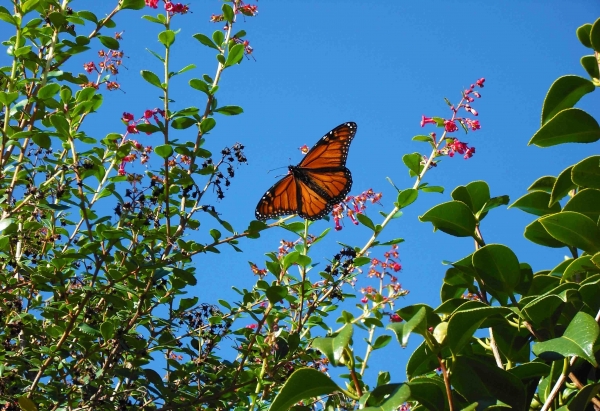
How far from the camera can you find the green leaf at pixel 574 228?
1188 mm

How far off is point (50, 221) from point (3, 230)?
2.56 ft

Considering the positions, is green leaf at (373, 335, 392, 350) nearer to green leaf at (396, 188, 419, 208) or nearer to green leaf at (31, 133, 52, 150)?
green leaf at (396, 188, 419, 208)

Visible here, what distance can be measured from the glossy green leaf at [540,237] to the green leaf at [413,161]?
5.45 ft

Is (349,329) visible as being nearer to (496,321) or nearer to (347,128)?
(496,321)

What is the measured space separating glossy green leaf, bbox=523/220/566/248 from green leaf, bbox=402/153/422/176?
1661 mm

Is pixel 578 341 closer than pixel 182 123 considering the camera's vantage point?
Yes

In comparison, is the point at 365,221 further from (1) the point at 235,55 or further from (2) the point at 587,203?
(2) the point at 587,203

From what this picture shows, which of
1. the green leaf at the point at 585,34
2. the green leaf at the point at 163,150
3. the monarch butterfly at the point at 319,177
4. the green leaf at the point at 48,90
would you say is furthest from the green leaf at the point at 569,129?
the monarch butterfly at the point at 319,177

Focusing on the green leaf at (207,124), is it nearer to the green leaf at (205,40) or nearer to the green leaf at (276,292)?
the green leaf at (205,40)

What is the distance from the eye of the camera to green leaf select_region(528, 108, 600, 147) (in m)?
1.27

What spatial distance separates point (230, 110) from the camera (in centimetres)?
304

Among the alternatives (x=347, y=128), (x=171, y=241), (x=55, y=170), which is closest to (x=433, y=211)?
(x=171, y=241)

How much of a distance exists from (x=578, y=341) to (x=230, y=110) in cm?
233

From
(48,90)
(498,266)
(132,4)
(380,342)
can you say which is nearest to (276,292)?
(380,342)
